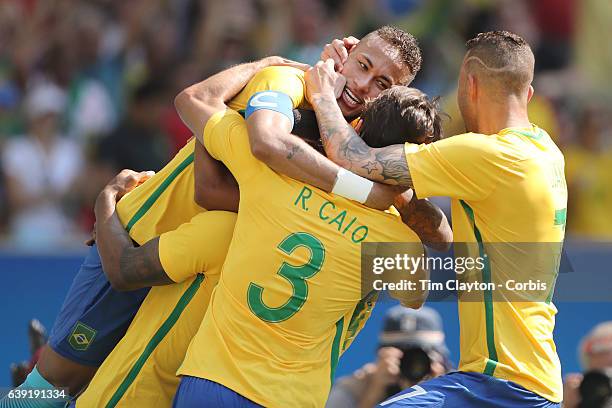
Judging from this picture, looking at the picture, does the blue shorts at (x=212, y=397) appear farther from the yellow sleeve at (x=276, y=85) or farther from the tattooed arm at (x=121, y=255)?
the yellow sleeve at (x=276, y=85)

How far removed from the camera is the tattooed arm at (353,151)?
14.5 ft

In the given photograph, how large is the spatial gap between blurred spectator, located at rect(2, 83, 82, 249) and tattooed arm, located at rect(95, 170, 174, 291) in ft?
13.5

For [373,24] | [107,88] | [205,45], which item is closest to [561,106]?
[373,24]

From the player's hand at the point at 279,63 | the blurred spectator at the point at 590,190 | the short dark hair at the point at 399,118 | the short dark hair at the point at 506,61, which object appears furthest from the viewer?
the blurred spectator at the point at 590,190

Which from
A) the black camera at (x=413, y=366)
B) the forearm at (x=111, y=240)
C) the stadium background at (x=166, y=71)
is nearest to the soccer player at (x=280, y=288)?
the forearm at (x=111, y=240)

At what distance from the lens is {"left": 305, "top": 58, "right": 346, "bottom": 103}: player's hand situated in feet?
15.4

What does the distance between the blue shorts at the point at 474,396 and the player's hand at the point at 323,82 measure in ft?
4.06

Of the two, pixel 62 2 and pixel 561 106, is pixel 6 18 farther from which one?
pixel 561 106

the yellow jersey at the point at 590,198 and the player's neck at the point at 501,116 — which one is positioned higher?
the yellow jersey at the point at 590,198

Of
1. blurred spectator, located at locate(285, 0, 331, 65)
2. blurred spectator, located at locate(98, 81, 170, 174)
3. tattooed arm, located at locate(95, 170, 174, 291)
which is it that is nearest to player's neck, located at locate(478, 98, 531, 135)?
tattooed arm, located at locate(95, 170, 174, 291)

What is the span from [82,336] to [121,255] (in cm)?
55

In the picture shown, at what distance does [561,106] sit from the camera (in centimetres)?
945

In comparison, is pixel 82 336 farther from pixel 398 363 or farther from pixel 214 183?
pixel 398 363

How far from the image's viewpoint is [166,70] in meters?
9.71
